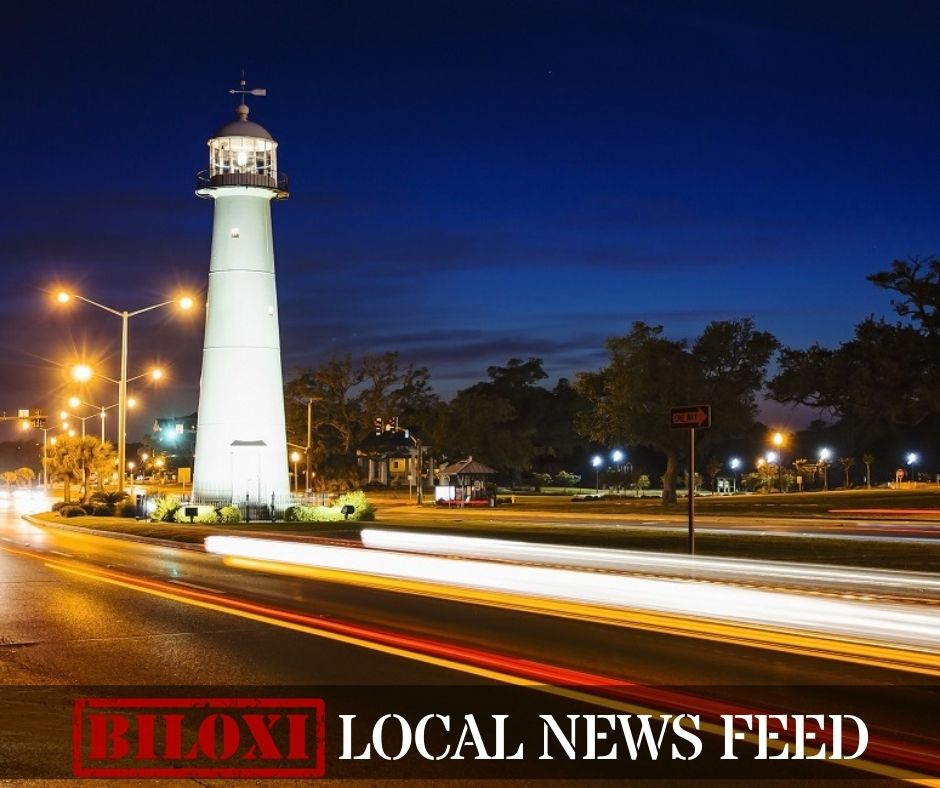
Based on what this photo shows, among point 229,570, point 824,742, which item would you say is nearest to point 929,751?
point 824,742

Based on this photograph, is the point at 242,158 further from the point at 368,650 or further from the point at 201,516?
the point at 368,650

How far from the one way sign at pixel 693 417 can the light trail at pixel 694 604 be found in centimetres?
288

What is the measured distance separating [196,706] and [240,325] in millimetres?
35996

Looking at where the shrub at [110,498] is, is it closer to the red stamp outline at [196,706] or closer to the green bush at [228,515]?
the green bush at [228,515]

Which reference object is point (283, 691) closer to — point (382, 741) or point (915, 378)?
point (382, 741)

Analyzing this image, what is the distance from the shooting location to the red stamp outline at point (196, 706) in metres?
7.66

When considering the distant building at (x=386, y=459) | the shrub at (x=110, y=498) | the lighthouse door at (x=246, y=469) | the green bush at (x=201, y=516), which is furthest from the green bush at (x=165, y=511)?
the distant building at (x=386, y=459)

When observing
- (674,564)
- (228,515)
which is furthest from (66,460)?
(674,564)

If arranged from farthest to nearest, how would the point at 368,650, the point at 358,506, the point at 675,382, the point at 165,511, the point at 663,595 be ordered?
1. the point at 675,382
2. the point at 358,506
3. the point at 165,511
4. the point at 663,595
5. the point at 368,650

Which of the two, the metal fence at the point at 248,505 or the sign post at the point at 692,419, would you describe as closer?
the sign post at the point at 692,419

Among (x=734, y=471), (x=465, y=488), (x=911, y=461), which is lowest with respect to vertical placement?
(x=465, y=488)

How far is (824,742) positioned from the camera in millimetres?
8406

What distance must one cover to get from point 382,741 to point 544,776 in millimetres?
1427

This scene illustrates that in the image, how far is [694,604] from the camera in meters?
16.2
